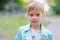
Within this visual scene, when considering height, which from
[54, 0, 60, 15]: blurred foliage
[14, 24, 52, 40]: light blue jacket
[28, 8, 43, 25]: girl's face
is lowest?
[54, 0, 60, 15]: blurred foliage

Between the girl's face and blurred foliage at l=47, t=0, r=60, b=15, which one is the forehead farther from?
blurred foliage at l=47, t=0, r=60, b=15

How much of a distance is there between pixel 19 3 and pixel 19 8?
56 centimetres

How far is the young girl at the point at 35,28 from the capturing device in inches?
102

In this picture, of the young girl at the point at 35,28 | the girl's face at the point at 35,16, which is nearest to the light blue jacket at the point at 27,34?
the young girl at the point at 35,28

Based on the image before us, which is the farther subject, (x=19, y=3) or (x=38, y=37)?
(x=19, y=3)

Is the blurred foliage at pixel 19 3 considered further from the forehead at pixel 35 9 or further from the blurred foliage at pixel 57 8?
the forehead at pixel 35 9

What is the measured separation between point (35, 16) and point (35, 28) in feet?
0.44

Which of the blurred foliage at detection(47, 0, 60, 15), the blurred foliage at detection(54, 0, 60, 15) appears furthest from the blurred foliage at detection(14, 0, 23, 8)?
the blurred foliage at detection(54, 0, 60, 15)

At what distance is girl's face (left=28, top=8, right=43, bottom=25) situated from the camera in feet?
8.43

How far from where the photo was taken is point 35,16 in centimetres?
258

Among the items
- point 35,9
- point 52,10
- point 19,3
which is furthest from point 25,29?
point 19,3

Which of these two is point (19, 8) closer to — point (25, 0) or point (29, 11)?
point (25, 0)

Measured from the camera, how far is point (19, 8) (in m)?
16.1

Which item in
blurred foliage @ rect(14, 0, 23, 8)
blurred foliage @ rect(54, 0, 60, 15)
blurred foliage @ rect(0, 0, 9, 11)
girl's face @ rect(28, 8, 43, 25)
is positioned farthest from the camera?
blurred foliage @ rect(0, 0, 9, 11)
